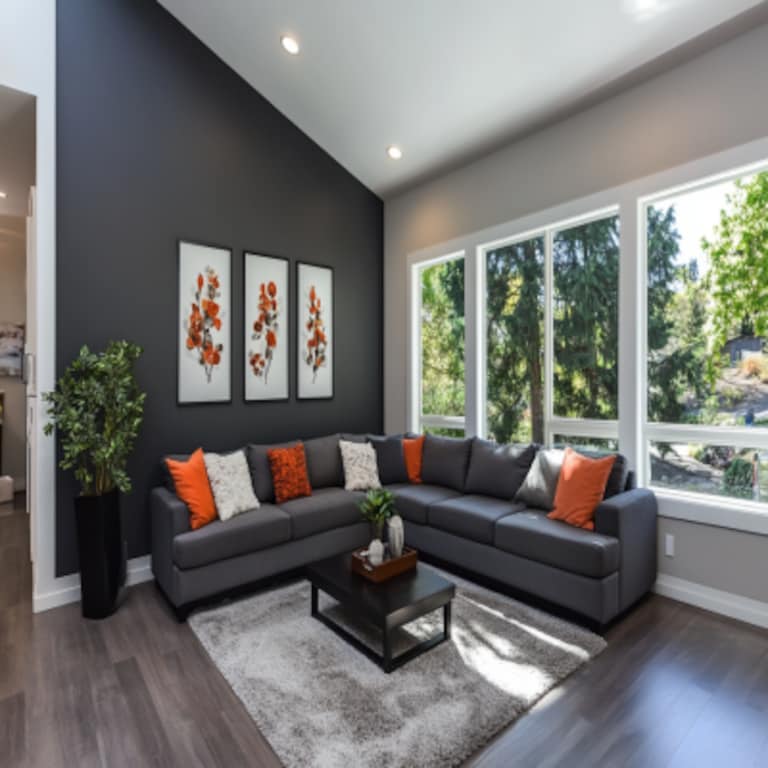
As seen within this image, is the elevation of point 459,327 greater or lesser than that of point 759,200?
lesser

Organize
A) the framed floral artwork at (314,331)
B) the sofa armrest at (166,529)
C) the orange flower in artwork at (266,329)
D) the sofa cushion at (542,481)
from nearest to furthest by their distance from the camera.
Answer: the sofa armrest at (166,529) → the sofa cushion at (542,481) → the orange flower in artwork at (266,329) → the framed floral artwork at (314,331)

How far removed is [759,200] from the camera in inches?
112

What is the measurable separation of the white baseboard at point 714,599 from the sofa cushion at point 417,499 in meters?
1.51

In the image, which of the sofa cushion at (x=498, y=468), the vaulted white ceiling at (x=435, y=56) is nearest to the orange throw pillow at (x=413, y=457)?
the sofa cushion at (x=498, y=468)

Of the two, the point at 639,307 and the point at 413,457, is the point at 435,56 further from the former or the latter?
the point at 413,457

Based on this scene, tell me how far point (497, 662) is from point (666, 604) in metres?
1.34

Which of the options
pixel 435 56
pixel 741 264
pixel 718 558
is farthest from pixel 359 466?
pixel 435 56

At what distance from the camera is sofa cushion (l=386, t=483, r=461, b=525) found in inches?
143

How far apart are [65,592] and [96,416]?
1154 mm

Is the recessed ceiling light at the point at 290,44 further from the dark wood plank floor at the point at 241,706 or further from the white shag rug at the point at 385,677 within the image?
the dark wood plank floor at the point at 241,706

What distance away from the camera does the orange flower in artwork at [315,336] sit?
4.52 m

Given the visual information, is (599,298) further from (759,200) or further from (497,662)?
(497,662)

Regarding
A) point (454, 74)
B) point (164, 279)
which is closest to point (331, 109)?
point (454, 74)

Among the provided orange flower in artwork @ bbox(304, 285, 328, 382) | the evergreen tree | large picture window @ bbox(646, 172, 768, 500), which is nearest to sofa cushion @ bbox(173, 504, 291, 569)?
orange flower in artwork @ bbox(304, 285, 328, 382)
